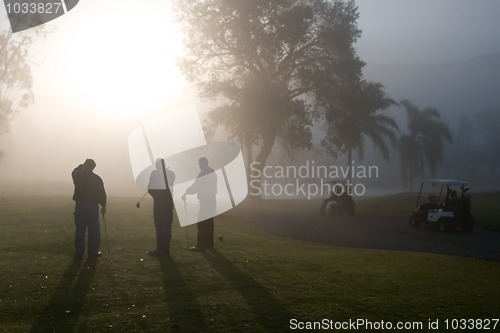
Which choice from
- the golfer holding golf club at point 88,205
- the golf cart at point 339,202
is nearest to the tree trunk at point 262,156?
the golf cart at point 339,202

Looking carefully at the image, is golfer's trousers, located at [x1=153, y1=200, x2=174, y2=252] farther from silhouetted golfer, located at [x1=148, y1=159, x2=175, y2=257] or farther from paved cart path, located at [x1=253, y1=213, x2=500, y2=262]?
paved cart path, located at [x1=253, y1=213, x2=500, y2=262]

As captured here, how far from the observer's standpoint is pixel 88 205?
43.2 ft

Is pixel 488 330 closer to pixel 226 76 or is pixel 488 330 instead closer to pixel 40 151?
pixel 226 76

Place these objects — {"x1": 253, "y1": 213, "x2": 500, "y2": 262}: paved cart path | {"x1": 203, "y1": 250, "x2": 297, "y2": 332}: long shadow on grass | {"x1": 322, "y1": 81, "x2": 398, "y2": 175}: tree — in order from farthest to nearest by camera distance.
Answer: {"x1": 322, "y1": 81, "x2": 398, "y2": 175}: tree, {"x1": 253, "y1": 213, "x2": 500, "y2": 262}: paved cart path, {"x1": 203, "y1": 250, "x2": 297, "y2": 332}: long shadow on grass

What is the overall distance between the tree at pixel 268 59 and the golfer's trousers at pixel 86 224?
3095 cm

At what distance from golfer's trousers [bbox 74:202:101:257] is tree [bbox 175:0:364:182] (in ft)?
102

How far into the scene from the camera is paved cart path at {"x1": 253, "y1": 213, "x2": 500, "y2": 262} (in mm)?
18500

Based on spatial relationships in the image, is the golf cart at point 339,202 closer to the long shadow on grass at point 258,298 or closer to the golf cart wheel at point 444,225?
the golf cart wheel at point 444,225

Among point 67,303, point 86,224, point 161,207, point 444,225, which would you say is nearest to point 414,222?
point 444,225

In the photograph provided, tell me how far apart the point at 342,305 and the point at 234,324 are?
6.33 ft

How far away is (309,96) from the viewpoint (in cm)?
4656

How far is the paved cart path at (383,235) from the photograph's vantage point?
18500 mm

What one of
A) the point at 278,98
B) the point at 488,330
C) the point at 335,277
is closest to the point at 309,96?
the point at 278,98

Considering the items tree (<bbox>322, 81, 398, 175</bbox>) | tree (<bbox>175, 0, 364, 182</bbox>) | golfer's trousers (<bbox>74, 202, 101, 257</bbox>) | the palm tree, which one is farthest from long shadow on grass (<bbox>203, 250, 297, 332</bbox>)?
the palm tree
